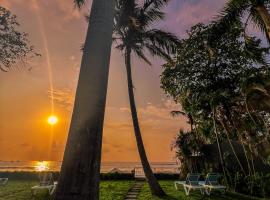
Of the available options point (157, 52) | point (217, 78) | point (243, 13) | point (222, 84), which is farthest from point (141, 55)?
point (243, 13)

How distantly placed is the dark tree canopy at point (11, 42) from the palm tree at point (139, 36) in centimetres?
529

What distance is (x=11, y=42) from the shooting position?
10852 mm

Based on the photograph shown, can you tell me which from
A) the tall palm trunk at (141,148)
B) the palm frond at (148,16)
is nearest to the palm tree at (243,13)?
the tall palm trunk at (141,148)

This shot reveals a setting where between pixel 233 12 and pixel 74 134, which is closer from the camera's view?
pixel 74 134

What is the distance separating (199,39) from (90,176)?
518 inches

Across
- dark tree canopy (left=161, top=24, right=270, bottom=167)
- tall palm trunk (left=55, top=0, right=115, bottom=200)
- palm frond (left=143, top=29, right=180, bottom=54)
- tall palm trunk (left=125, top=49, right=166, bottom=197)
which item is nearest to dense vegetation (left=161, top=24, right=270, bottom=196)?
dark tree canopy (left=161, top=24, right=270, bottom=167)

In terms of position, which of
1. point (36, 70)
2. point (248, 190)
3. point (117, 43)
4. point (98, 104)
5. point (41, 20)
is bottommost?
point (248, 190)

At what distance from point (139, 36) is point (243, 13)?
26.2 feet

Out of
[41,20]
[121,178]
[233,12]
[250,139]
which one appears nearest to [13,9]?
[41,20]

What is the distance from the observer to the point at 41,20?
33.7 ft

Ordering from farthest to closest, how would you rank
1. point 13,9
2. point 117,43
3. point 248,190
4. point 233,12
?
point 117,43 < point 248,190 < point 13,9 < point 233,12

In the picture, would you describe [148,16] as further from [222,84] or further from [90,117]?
[90,117]

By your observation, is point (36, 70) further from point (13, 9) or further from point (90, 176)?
point (90, 176)

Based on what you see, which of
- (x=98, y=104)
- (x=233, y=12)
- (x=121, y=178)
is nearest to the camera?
(x=98, y=104)
